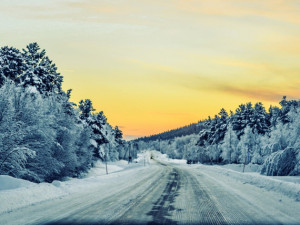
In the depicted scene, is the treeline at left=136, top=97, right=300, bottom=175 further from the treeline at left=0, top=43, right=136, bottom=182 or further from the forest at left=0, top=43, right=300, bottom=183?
the treeline at left=0, top=43, right=136, bottom=182

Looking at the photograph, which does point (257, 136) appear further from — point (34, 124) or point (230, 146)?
point (34, 124)

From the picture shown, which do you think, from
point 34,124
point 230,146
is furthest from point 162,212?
point 230,146

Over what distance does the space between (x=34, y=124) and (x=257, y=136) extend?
162 ft

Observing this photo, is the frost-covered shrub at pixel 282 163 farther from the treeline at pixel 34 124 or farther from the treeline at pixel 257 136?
the treeline at pixel 34 124

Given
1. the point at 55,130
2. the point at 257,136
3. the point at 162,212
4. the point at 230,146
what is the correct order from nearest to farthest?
the point at 162,212
the point at 55,130
the point at 257,136
the point at 230,146

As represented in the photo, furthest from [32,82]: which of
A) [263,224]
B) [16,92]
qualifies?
[263,224]

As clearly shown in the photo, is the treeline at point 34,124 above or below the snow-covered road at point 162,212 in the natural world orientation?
above

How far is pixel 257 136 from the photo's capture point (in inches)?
2459

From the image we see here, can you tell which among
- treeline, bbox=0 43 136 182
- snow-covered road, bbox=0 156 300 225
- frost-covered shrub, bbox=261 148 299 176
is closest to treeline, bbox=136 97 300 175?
frost-covered shrub, bbox=261 148 299 176

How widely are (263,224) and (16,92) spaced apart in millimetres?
22211

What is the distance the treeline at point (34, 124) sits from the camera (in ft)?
64.8

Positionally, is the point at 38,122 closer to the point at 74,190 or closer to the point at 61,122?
the point at 61,122

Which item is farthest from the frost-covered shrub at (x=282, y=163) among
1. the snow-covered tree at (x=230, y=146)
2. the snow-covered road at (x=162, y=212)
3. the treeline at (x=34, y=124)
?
the snow-covered tree at (x=230, y=146)

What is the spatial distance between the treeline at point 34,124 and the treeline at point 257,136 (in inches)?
869
